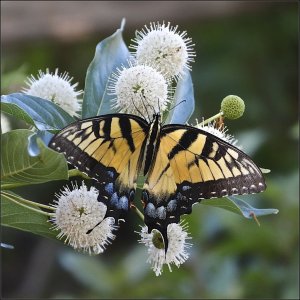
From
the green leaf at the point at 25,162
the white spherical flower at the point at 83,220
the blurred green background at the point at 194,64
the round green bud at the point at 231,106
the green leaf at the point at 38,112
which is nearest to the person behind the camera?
the green leaf at the point at 25,162

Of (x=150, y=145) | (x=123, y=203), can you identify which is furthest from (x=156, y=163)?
(x=123, y=203)

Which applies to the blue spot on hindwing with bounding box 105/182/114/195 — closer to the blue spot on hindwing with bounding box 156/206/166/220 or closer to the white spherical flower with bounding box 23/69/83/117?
the blue spot on hindwing with bounding box 156/206/166/220

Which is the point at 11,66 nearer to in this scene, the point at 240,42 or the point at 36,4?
the point at 36,4

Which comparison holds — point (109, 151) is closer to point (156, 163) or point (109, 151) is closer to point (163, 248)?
point (156, 163)

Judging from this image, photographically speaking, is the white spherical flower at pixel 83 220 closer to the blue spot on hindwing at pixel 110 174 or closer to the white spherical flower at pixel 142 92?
the blue spot on hindwing at pixel 110 174

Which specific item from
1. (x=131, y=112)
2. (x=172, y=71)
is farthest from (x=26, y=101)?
(x=172, y=71)

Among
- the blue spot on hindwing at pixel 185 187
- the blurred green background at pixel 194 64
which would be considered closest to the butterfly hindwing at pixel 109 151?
the blue spot on hindwing at pixel 185 187
